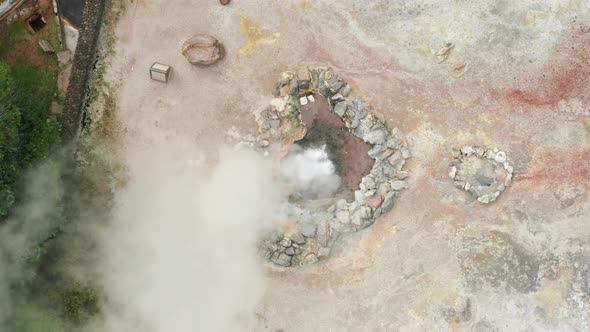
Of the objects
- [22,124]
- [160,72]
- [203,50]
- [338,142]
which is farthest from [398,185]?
[22,124]

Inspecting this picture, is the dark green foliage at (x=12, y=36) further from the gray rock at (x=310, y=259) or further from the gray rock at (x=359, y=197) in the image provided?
the gray rock at (x=359, y=197)

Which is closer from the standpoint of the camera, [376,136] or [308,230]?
[308,230]

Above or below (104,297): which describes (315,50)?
above

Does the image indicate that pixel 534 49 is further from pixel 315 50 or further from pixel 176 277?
pixel 176 277

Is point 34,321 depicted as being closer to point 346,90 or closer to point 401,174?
point 346,90

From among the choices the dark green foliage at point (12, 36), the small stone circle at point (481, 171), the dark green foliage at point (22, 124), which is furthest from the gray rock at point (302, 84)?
the dark green foliage at point (12, 36)

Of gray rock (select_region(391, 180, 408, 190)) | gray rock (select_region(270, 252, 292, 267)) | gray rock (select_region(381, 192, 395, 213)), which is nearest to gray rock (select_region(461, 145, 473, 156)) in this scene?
gray rock (select_region(391, 180, 408, 190))

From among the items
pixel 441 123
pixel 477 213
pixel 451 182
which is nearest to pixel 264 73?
pixel 441 123
